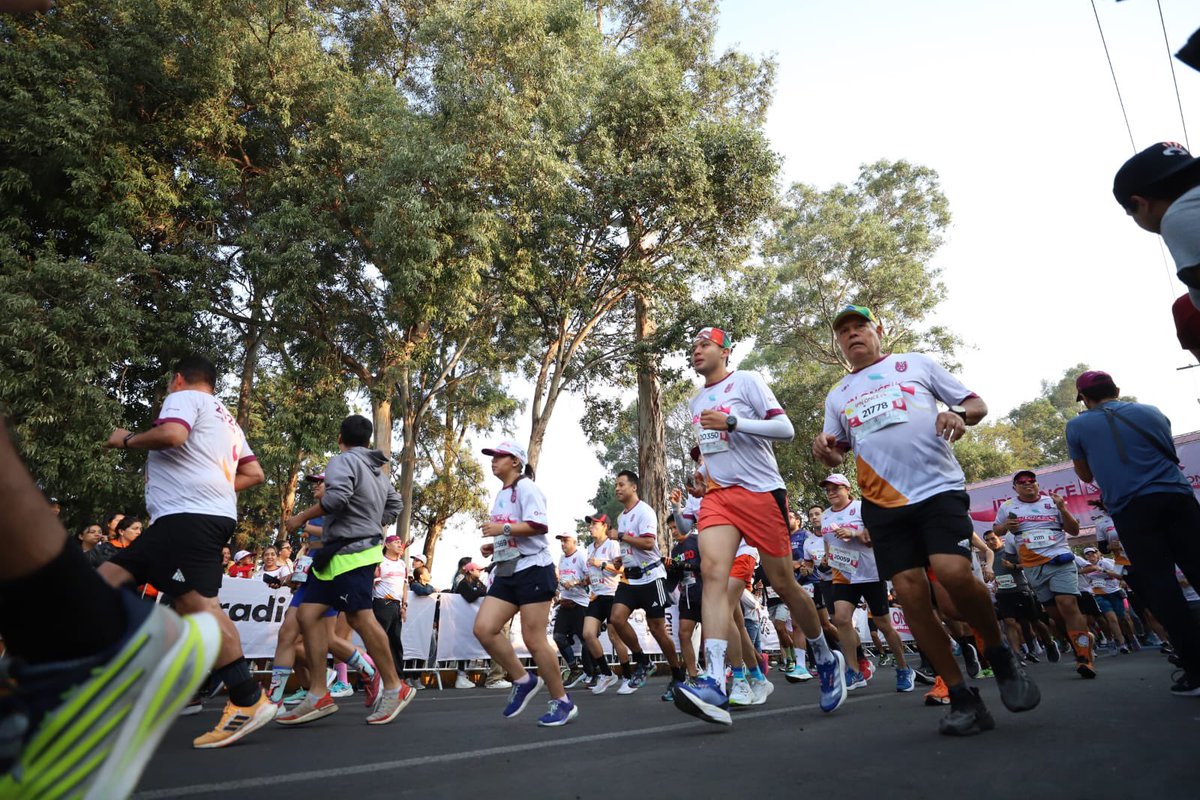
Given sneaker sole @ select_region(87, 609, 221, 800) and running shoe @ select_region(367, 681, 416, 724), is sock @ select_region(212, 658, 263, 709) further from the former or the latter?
sneaker sole @ select_region(87, 609, 221, 800)

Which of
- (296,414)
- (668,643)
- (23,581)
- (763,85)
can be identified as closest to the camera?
(23,581)

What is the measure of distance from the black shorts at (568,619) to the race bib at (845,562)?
4.15m

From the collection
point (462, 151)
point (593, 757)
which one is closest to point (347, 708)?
point (593, 757)

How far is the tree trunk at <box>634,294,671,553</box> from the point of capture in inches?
750

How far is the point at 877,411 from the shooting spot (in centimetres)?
416

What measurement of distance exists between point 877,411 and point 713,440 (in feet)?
3.73

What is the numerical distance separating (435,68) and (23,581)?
17.8 m

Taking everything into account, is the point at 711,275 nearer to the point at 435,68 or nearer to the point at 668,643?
the point at 435,68

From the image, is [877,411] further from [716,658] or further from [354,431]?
[354,431]

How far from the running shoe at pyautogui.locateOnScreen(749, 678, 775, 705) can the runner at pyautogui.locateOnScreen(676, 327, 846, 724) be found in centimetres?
96

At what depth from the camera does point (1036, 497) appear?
8766mm

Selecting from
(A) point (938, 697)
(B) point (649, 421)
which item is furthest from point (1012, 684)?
(B) point (649, 421)

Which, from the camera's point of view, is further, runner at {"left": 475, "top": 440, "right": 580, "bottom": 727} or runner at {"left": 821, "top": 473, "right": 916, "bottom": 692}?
runner at {"left": 821, "top": 473, "right": 916, "bottom": 692}

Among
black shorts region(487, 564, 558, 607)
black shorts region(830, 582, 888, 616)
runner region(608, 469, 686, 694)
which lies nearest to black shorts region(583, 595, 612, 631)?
runner region(608, 469, 686, 694)
